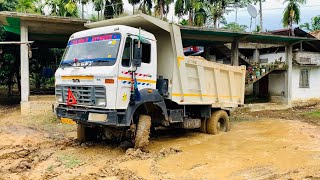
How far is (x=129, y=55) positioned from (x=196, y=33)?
28.8 feet

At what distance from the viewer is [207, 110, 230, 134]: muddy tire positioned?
33.2ft

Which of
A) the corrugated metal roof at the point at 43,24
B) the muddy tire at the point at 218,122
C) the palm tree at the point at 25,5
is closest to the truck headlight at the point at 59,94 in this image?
the muddy tire at the point at 218,122

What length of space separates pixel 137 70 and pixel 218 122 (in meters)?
4.27

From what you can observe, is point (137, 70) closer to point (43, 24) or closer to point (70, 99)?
point (70, 99)

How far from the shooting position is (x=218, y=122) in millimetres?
10523

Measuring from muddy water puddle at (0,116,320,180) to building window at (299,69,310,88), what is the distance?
1125cm

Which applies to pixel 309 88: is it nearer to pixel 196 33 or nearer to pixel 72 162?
pixel 196 33

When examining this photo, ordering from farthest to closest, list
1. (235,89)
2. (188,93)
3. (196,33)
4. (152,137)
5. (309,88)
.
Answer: (309,88), (196,33), (235,89), (152,137), (188,93)

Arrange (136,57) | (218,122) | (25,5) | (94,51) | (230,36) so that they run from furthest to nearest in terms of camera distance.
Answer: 1. (25,5)
2. (230,36)
3. (218,122)
4. (94,51)
5. (136,57)

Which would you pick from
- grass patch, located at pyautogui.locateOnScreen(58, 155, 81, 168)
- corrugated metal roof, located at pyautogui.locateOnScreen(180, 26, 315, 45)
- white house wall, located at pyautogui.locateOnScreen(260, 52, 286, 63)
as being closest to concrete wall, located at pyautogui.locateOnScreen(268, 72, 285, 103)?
white house wall, located at pyautogui.locateOnScreen(260, 52, 286, 63)

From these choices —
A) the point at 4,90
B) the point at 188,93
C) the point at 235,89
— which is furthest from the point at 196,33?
the point at 4,90

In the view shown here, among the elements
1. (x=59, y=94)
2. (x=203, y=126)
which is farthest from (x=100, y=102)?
(x=203, y=126)

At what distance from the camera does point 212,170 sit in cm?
616

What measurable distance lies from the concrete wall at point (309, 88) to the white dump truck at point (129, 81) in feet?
40.0
